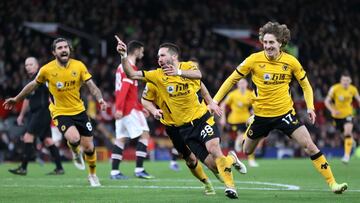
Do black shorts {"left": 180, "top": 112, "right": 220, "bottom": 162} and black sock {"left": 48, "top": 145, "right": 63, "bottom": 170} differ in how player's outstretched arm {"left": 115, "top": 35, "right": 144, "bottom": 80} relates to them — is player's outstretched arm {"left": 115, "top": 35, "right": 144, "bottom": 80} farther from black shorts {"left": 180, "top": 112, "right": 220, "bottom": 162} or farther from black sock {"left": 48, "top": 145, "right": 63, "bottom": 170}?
black sock {"left": 48, "top": 145, "right": 63, "bottom": 170}

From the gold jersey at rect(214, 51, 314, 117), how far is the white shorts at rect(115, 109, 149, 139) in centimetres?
487

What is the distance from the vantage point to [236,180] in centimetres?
1573

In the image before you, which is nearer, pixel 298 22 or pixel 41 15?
pixel 41 15

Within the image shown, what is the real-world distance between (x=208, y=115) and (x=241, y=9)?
3220 cm

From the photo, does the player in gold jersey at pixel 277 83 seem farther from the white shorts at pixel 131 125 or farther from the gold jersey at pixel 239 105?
the gold jersey at pixel 239 105

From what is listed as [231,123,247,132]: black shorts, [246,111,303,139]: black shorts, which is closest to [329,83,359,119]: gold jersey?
[231,123,247,132]: black shorts

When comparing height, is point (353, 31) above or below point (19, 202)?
above

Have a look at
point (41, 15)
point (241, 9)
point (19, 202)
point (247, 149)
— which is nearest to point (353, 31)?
point (241, 9)

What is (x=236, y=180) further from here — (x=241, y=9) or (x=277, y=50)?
(x=241, y=9)

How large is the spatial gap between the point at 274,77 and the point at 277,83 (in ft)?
0.36

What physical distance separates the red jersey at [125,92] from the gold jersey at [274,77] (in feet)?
15.6

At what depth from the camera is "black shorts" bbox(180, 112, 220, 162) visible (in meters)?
11.8

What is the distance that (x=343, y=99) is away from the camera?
22.8 meters

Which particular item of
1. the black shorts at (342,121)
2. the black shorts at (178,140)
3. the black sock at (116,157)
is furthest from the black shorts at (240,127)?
the black shorts at (178,140)
